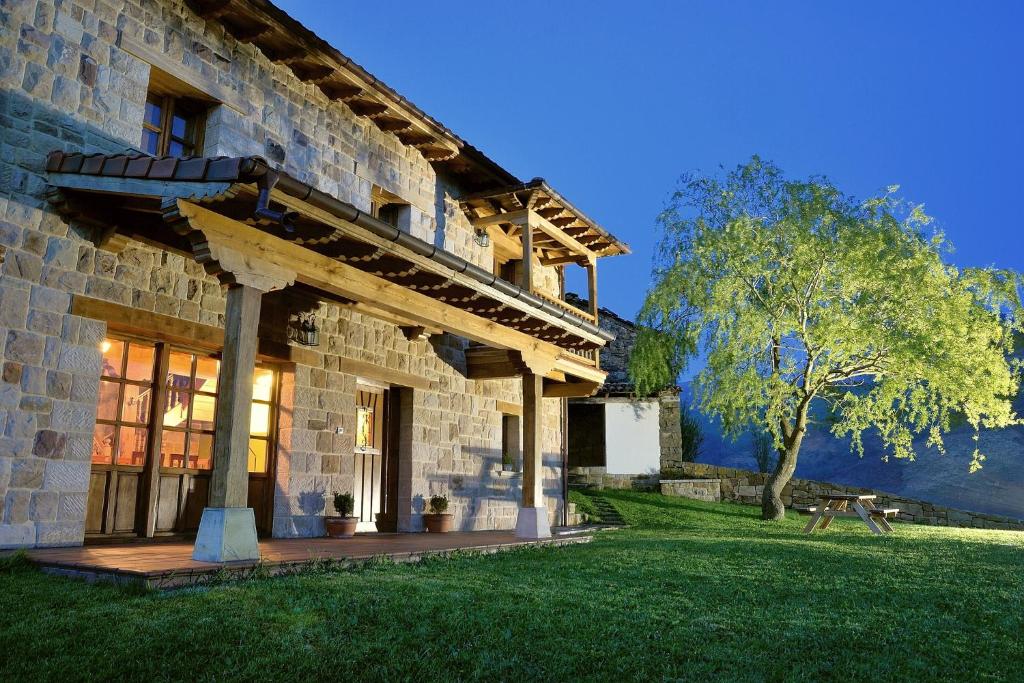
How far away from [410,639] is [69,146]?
5.06 m

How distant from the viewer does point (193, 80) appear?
7.60m

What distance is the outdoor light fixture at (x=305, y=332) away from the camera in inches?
342

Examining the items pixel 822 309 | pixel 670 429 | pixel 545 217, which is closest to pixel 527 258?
pixel 545 217

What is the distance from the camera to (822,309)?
50.0ft

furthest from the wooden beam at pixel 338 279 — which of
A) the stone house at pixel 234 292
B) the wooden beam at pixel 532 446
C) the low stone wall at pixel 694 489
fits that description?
the low stone wall at pixel 694 489

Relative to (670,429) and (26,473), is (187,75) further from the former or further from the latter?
(670,429)

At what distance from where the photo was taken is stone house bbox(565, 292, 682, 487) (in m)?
21.8

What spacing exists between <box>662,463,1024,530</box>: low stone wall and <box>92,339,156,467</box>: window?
616 inches

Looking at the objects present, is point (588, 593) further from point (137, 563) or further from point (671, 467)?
point (671, 467)


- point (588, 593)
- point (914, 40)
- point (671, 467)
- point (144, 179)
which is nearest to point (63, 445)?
point (144, 179)

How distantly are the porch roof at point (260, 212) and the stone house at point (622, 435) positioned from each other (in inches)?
566

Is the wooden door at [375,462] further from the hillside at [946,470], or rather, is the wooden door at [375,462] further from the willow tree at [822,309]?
the hillside at [946,470]

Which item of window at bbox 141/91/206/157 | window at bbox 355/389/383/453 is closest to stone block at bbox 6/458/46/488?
window at bbox 141/91/206/157

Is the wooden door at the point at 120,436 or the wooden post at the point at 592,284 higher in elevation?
the wooden post at the point at 592,284
